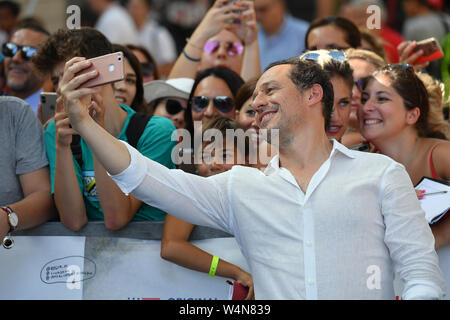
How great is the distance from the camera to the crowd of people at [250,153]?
3.02 m

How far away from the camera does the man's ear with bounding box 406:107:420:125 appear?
4125 millimetres

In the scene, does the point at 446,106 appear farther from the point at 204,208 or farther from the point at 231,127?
the point at 204,208

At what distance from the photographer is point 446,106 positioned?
5.06 meters

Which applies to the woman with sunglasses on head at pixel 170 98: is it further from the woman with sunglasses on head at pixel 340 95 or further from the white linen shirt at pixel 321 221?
the white linen shirt at pixel 321 221

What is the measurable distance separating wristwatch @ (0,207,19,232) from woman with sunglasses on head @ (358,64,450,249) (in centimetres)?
205

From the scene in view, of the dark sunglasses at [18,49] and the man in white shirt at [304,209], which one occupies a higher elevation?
the dark sunglasses at [18,49]

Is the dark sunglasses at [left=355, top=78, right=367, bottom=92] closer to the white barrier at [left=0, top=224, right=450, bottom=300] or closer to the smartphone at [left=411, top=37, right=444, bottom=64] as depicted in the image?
the smartphone at [left=411, top=37, right=444, bottom=64]

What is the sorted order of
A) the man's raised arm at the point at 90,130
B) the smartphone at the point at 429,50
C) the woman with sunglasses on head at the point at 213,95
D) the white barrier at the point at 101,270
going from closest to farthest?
the man's raised arm at the point at 90,130 → the white barrier at the point at 101,270 → the woman with sunglasses on head at the point at 213,95 → the smartphone at the point at 429,50

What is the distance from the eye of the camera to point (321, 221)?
10.0 feet

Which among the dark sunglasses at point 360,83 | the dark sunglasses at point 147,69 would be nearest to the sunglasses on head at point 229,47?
the dark sunglasses at point 147,69

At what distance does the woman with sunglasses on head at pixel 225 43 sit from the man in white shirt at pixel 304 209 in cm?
194

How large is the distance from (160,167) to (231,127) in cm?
121

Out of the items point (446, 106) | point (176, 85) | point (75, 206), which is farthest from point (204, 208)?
point (446, 106)

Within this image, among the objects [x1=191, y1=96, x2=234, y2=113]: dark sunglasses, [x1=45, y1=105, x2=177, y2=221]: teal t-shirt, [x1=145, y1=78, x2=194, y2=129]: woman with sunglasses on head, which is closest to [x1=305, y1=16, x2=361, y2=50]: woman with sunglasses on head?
[x1=191, y1=96, x2=234, y2=113]: dark sunglasses
